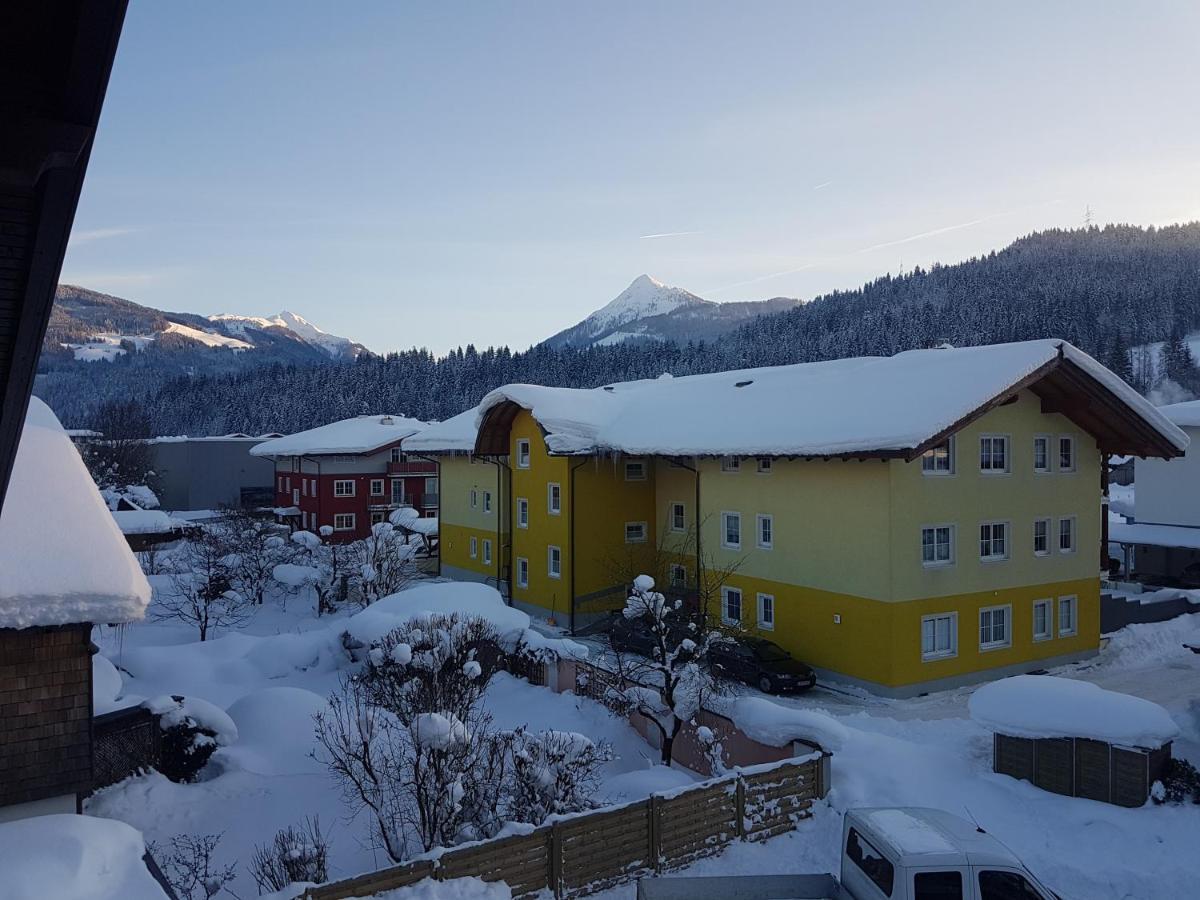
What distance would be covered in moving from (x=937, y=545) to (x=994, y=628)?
3499 mm

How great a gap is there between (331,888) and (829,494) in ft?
59.3

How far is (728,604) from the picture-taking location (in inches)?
1096

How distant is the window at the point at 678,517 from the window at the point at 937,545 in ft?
32.8

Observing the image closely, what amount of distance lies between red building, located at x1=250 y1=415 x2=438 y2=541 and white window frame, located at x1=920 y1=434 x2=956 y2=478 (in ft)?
122

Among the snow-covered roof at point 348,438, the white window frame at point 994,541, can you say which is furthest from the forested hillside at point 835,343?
the white window frame at point 994,541

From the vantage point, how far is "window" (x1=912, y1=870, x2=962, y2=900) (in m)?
9.30

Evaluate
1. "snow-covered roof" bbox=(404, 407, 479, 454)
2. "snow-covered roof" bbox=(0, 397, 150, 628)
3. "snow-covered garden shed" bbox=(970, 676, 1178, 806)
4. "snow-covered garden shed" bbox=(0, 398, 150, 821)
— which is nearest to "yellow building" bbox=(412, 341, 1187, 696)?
"snow-covered garden shed" bbox=(970, 676, 1178, 806)

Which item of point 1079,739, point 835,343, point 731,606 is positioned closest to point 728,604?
point 731,606

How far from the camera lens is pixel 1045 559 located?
1010 inches

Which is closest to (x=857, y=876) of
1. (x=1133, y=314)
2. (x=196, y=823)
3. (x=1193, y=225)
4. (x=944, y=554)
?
(x=196, y=823)

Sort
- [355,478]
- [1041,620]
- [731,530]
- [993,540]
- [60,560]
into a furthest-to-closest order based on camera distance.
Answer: [355,478], [731,530], [1041,620], [993,540], [60,560]

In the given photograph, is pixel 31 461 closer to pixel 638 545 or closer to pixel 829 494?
pixel 829 494

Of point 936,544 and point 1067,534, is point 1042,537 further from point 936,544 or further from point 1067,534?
point 936,544

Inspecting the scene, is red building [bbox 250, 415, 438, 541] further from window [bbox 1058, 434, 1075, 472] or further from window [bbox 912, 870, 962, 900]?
window [bbox 912, 870, 962, 900]
